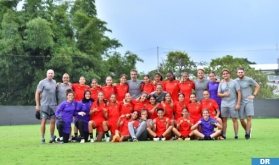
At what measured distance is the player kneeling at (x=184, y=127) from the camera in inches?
470

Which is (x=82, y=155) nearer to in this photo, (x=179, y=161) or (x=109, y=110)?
(x=179, y=161)

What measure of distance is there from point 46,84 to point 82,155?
3.91 m

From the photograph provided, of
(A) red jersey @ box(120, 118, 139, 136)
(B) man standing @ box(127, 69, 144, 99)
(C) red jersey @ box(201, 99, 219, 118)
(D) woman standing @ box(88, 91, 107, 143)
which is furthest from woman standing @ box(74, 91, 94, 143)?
(C) red jersey @ box(201, 99, 219, 118)

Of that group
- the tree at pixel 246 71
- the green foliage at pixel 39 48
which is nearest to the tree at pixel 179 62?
the tree at pixel 246 71

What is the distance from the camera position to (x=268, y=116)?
30.0 meters

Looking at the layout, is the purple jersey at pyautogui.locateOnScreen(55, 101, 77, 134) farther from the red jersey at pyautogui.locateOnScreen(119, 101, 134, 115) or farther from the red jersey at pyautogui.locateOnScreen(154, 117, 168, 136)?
the red jersey at pyautogui.locateOnScreen(154, 117, 168, 136)

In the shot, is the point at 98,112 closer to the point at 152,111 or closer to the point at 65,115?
the point at 65,115

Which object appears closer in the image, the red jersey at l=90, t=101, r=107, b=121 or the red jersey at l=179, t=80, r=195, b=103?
the red jersey at l=90, t=101, r=107, b=121

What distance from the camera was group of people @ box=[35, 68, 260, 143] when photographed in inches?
469

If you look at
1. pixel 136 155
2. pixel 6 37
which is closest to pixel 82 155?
pixel 136 155

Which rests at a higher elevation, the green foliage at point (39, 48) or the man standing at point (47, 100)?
the green foliage at point (39, 48)

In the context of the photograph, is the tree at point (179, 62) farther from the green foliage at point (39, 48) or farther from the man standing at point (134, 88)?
the man standing at point (134, 88)

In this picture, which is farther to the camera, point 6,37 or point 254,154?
point 6,37

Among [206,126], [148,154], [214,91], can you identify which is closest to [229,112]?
[214,91]
